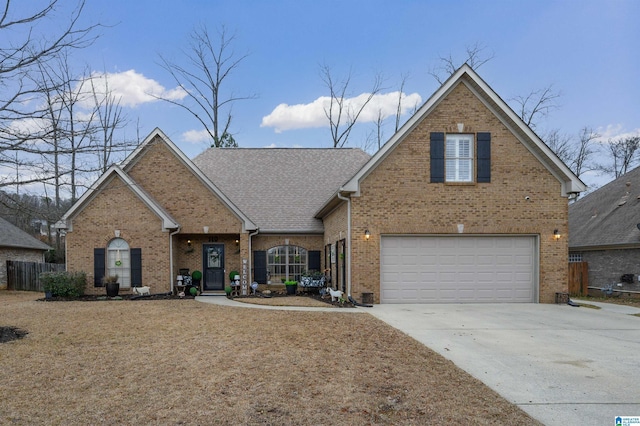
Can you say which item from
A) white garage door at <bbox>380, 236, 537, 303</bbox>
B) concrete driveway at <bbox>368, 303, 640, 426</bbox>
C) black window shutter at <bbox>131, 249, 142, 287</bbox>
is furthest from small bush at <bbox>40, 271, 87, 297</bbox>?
white garage door at <bbox>380, 236, 537, 303</bbox>

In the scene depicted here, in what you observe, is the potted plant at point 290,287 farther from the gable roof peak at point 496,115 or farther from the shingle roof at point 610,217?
the shingle roof at point 610,217

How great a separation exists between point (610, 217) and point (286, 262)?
1510 cm

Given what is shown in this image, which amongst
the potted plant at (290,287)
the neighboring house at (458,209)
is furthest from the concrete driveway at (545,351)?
the potted plant at (290,287)

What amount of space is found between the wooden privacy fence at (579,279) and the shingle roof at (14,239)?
90.8 feet

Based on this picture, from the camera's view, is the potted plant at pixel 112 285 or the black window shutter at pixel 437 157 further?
the potted plant at pixel 112 285

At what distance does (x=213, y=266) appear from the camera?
18.8 metres

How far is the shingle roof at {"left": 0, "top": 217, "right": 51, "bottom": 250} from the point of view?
2380 cm

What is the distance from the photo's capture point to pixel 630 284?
60.5 feet

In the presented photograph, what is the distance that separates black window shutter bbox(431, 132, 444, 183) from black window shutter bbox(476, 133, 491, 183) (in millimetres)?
1197

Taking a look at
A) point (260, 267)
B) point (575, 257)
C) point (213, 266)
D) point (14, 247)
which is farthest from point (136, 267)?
point (575, 257)

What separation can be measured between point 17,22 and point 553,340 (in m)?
10.3

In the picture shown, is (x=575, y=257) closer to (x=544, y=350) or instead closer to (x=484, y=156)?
(x=484, y=156)

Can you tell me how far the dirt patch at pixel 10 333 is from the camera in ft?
27.7

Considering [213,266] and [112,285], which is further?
[213,266]
